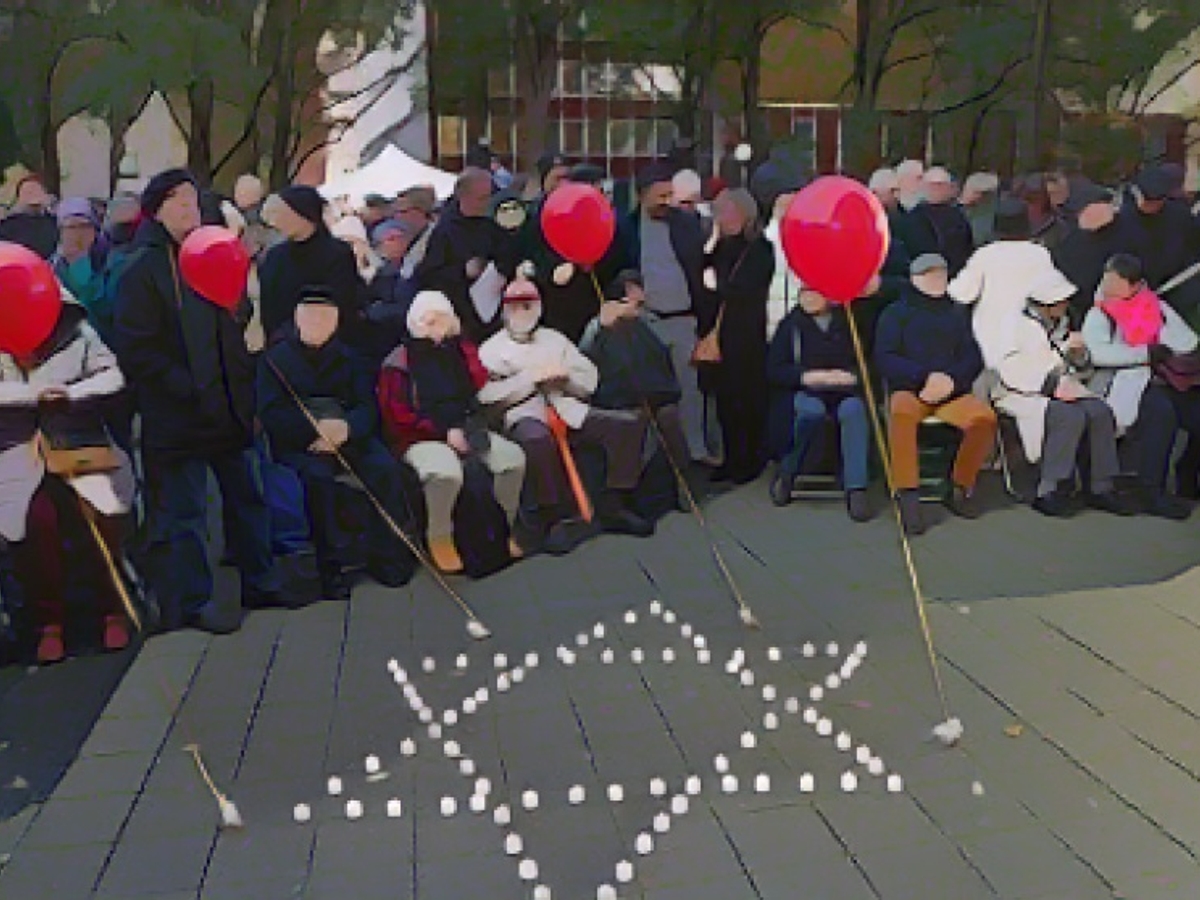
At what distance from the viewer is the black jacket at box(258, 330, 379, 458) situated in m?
6.32

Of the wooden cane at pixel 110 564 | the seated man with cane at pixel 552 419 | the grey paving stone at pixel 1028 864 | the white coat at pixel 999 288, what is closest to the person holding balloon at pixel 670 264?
the seated man with cane at pixel 552 419

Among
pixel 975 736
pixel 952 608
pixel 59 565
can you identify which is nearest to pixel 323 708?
pixel 59 565

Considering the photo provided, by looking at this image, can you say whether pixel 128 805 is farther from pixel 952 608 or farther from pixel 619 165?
pixel 619 165

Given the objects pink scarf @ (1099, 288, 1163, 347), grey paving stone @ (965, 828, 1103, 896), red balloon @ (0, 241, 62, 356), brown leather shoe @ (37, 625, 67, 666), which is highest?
red balloon @ (0, 241, 62, 356)

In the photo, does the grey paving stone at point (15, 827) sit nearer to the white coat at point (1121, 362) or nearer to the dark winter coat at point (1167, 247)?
the white coat at point (1121, 362)

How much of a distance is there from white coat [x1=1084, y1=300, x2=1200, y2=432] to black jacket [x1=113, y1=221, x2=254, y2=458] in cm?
483

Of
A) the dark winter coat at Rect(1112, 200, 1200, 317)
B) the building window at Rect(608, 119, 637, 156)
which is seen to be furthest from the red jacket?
the building window at Rect(608, 119, 637, 156)

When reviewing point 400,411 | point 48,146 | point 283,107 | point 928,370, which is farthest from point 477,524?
point 283,107

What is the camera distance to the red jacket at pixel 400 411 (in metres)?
6.77

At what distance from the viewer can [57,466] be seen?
563 centimetres

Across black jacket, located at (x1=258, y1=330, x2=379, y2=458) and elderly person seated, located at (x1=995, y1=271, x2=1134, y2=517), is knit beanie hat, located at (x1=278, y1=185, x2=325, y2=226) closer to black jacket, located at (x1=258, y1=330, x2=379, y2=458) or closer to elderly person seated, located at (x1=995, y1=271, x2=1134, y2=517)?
black jacket, located at (x1=258, y1=330, x2=379, y2=458)

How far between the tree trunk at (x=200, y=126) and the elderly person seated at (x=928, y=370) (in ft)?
44.0

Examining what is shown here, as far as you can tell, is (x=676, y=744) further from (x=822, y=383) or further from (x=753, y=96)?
(x=753, y=96)

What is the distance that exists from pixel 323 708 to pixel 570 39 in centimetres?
2024
